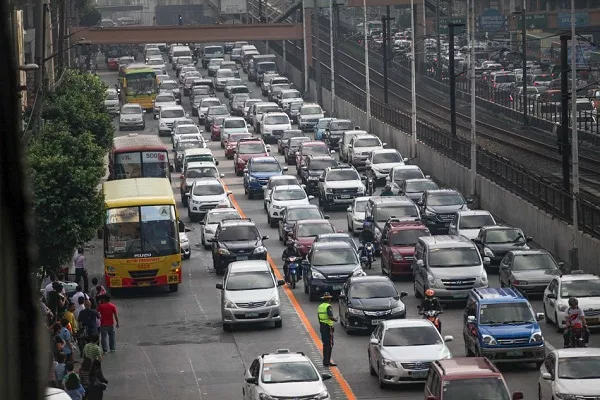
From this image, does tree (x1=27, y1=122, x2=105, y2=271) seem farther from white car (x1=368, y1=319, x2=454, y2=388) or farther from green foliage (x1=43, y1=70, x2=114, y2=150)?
green foliage (x1=43, y1=70, x2=114, y2=150)

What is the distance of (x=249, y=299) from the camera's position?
3481 cm

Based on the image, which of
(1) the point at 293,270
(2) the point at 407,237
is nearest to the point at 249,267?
(1) the point at 293,270

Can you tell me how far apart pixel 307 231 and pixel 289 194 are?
8.52 m

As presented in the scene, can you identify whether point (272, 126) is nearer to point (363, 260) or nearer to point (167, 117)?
point (167, 117)

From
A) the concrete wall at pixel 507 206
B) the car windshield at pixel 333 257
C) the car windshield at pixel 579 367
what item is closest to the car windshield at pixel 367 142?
the concrete wall at pixel 507 206

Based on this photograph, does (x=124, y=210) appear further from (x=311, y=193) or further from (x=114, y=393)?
(x=311, y=193)

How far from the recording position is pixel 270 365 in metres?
25.3

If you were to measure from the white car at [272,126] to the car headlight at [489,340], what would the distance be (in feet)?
166

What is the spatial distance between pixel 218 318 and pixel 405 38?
10793 centimetres

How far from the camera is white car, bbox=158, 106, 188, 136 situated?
84.2m

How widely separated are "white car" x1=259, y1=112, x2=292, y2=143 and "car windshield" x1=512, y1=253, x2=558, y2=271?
42140 millimetres

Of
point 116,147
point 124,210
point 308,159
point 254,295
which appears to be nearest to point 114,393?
point 254,295

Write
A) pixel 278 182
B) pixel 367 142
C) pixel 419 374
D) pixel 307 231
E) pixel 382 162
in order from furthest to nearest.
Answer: pixel 367 142
pixel 382 162
pixel 278 182
pixel 307 231
pixel 419 374

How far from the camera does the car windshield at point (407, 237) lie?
4153 cm
